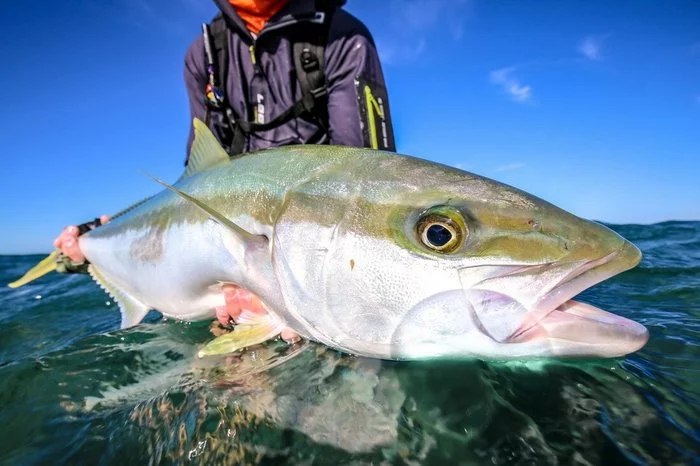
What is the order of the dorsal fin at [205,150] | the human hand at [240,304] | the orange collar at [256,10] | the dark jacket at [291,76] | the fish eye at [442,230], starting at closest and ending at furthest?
1. the fish eye at [442,230]
2. the human hand at [240,304]
3. the dorsal fin at [205,150]
4. the dark jacket at [291,76]
5. the orange collar at [256,10]

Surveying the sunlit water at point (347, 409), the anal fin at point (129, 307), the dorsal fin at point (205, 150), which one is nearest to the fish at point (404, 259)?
the sunlit water at point (347, 409)

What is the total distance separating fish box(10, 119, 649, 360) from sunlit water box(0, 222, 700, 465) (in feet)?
0.62

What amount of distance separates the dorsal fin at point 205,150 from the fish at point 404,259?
1.07 feet

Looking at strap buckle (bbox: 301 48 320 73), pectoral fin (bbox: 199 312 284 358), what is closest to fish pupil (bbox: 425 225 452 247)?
pectoral fin (bbox: 199 312 284 358)

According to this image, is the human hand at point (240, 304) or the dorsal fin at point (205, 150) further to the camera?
the dorsal fin at point (205, 150)

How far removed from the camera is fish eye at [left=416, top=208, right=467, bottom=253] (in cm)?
145

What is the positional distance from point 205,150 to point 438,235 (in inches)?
64.9

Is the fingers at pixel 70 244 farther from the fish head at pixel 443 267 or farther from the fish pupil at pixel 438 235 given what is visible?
the fish pupil at pixel 438 235

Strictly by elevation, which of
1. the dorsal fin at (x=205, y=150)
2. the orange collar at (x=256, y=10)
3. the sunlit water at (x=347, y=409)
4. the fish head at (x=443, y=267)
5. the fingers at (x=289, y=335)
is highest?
the orange collar at (x=256, y=10)

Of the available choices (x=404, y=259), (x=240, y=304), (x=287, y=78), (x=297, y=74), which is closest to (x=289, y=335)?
(x=240, y=304)

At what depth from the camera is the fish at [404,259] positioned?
4.46 feet

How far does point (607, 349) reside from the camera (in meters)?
1.33

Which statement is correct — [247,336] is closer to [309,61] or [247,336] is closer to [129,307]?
[129,307]

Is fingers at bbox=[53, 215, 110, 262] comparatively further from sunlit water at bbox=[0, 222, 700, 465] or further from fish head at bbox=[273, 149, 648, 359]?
fish head at bbox=[273, 149, 648, 359]
